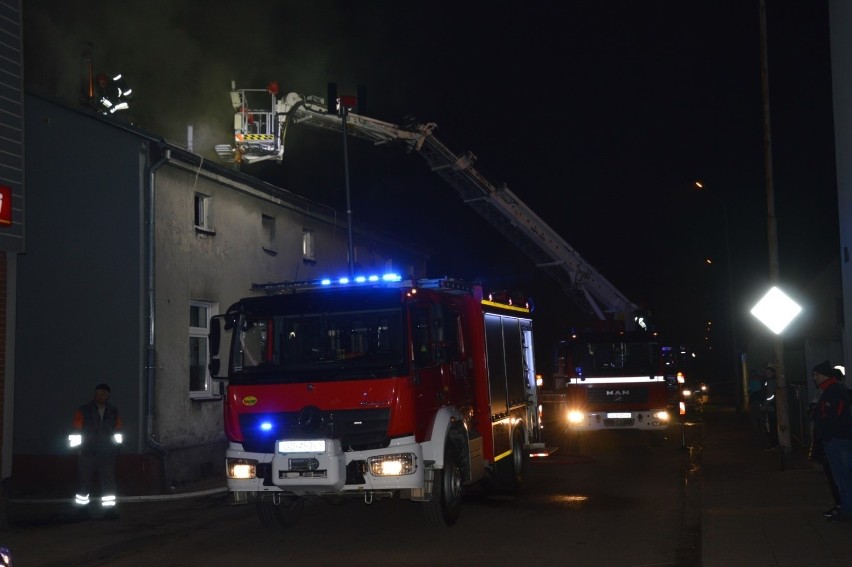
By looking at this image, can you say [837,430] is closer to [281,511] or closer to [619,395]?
[281,511]

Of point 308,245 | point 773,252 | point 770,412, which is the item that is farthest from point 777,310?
point 308,245

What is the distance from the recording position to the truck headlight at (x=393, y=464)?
915cm

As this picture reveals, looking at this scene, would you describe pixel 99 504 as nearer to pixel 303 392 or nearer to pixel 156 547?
pixel 156 547

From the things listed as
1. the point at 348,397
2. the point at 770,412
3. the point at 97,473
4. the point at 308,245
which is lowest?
the point at 97,473

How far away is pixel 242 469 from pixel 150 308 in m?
5.70

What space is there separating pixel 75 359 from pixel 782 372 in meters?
11.3

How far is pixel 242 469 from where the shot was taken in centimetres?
952

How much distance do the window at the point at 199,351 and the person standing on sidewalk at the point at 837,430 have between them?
10.2m

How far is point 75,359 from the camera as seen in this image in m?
14.6

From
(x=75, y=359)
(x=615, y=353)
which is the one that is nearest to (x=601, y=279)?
(x=615, y=353)

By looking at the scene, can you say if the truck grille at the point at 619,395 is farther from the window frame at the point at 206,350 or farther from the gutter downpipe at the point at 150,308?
the gutter downpipe at the point at 150,308

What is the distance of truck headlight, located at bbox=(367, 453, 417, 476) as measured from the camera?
9148 mm

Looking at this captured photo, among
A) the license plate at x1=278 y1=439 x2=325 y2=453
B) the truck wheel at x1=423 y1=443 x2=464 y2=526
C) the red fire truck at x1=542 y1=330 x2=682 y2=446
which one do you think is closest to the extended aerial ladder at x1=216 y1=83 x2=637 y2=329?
the red fire truck at x1=542 y1=330 x2=682 y2=446

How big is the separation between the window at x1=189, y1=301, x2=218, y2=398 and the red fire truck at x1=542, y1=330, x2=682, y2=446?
777 centimetres
